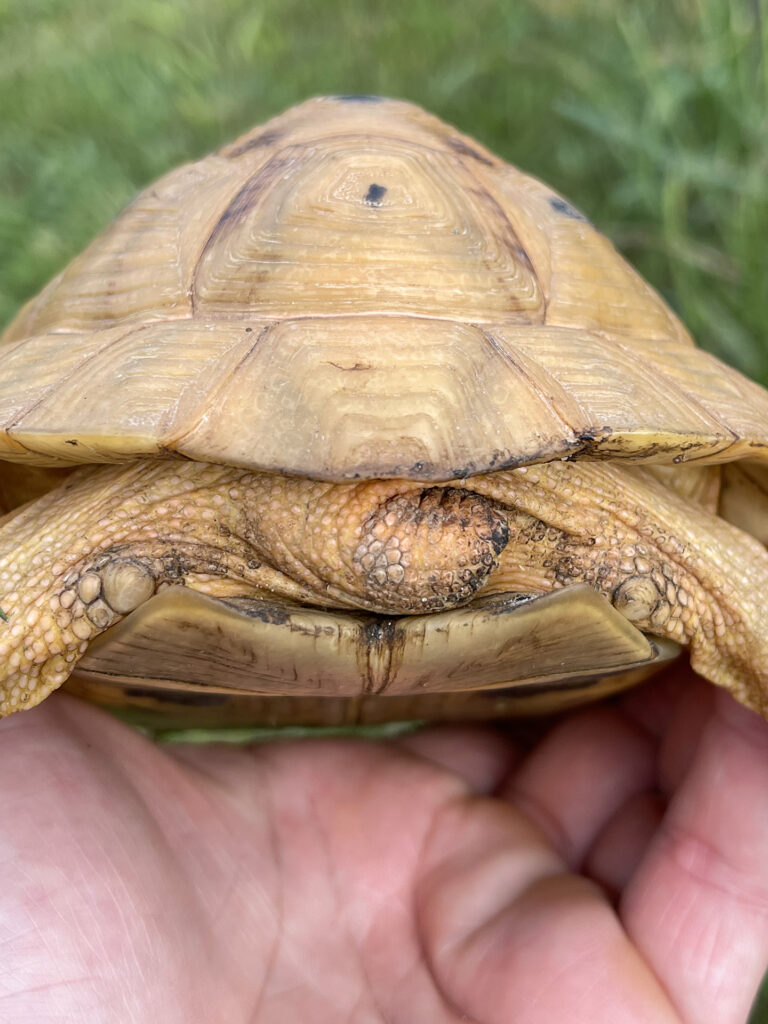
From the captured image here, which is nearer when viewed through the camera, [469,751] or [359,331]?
[359,331]

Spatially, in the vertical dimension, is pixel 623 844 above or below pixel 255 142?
below

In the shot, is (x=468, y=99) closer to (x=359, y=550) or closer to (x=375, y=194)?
(x=375, y=194)

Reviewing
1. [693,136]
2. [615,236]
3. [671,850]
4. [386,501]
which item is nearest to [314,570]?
[386,501]

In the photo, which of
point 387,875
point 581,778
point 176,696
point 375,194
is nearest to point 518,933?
point 387,875

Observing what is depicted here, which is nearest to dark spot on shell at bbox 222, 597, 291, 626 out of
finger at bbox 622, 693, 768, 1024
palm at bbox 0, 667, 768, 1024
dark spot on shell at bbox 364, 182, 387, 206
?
palm at bbox 0, 667, 768, 1024

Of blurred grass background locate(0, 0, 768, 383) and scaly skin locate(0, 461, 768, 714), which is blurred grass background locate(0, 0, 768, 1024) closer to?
blurred grass background locate(0, 0, 768, 383)

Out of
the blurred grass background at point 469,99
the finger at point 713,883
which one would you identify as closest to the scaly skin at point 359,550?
the finger at point 713,883

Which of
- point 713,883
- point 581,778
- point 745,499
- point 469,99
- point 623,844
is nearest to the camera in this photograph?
point 713,883
